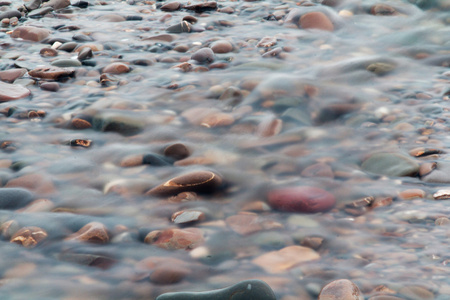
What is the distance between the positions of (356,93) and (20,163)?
1973 millimetres

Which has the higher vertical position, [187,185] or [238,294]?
[238,294]

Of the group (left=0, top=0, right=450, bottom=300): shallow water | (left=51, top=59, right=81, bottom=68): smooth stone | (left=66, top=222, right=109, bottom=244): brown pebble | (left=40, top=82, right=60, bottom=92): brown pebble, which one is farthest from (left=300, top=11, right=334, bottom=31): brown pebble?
(left=66, top=222, right=109, bottom=244): brown pebble

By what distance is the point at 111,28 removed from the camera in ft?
15.9

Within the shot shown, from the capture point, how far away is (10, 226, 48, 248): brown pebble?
5.25 ft

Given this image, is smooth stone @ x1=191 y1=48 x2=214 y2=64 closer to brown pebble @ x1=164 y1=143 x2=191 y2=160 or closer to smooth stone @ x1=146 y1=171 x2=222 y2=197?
brown pebble @ x1=164 y1=143 x2=191 y2=160

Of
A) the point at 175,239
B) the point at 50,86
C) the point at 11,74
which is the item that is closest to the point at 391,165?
the point at 175,239

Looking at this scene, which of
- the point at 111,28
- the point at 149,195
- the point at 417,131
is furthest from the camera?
the point at 111,28

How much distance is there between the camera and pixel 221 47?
384 centimetres

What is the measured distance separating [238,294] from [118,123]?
162 cm

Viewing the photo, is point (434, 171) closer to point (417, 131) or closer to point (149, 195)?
point (417, 131)

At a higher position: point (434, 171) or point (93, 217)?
point (434, 171)

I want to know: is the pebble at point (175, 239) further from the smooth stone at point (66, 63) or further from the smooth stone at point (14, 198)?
the smooth stone at point (66, 63)

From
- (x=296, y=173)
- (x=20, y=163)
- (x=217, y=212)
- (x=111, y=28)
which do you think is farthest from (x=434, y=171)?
(x=111, y=28)

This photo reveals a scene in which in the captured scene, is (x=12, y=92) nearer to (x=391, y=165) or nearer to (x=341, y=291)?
(x=391, y=165)
